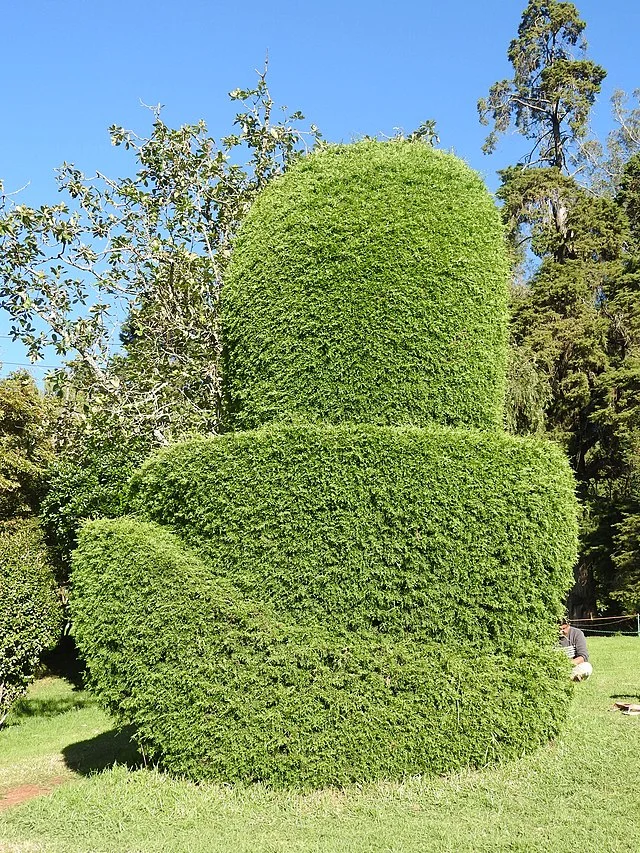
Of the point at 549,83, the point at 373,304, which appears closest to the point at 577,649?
the point at 373,304

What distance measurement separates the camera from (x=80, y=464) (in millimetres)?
13812

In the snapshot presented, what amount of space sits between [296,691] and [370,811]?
3.26 feet

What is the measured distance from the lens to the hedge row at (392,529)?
5906 millimetres

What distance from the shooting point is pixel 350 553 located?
19.4ft

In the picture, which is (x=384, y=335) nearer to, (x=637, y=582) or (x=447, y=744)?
(x=447, y=744)

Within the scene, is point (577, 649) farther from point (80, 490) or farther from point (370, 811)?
point (80, 490)

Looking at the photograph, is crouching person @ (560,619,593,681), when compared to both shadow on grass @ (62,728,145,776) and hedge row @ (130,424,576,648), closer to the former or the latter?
hedge row @ (130,424,576,648)

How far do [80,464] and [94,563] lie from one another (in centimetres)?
778

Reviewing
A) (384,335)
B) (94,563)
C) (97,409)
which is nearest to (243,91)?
(97,409)

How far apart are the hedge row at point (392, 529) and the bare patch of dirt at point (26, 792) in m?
2.63

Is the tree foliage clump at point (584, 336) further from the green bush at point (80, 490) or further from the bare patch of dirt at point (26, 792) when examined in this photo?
the bare patch of dirt at point (26, 792)

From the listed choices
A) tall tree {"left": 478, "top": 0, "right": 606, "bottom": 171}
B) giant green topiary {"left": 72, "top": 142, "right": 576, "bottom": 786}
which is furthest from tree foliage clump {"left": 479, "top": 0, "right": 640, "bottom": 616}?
giant green topiary {"left": 72, "top": 142, "right": 576, "bottom": 786}

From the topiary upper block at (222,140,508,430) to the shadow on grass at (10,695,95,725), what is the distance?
8.73 meters

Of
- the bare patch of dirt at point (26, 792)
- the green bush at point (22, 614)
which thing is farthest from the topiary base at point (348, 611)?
the green bush at point (22, 614)
